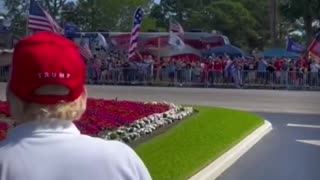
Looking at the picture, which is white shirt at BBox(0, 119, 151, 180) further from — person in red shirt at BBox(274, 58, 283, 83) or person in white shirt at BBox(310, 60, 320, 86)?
person in red shirt at BBox(274, 58, 283, 83)

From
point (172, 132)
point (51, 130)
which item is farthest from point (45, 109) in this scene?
point (172, 132)

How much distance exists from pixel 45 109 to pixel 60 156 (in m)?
0.17

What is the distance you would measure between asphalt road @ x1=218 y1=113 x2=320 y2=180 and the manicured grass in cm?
41

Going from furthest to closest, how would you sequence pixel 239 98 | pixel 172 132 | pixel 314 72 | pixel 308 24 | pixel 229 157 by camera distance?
pixel 308 24, pixel 314 72, pixel 239 98, pixel 172 132, pixel 229 157

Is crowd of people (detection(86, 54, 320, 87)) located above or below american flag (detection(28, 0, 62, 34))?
below

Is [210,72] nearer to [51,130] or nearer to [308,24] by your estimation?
[308,24]

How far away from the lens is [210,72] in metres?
37.3

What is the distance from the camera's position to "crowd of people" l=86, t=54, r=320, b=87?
3594 centimetres

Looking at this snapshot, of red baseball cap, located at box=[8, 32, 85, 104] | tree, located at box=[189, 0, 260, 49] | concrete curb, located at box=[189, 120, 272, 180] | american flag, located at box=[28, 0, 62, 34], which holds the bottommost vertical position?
concrete curb, located at box=[189, 120, 272, 180]

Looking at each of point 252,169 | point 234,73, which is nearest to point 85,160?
point 252,169

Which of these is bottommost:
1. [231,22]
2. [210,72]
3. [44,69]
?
[210,72]

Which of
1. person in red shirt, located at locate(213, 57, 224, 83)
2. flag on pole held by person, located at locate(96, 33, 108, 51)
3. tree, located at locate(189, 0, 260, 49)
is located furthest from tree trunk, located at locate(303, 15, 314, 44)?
person in red shirt, located at locate(213, 57, 224, 83)

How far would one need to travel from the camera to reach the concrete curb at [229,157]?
36.4 feet

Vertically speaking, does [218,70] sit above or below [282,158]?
above
